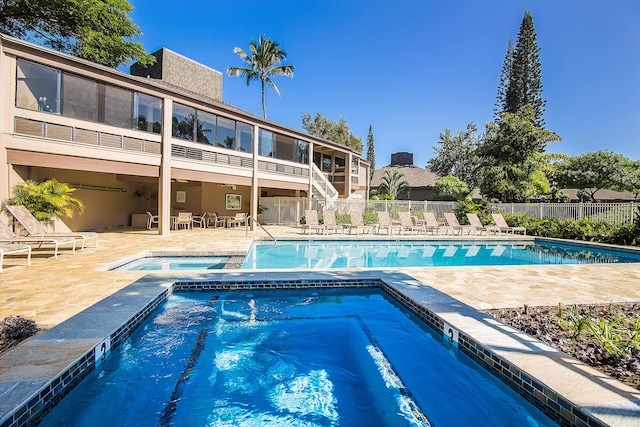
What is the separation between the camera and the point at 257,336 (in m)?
4.63

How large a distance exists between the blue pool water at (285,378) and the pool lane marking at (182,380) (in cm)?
1

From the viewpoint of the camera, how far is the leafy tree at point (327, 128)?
130ft

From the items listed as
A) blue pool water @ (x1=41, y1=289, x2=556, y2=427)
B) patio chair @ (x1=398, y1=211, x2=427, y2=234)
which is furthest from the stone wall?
blue pool water @ (x1=41, y1=289, x2=556, y2=427)

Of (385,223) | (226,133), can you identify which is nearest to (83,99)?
(226,133)

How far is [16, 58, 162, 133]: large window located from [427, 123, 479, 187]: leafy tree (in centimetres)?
3275

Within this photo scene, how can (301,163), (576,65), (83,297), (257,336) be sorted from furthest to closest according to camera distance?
1. (576,65)
2. (301,163)
3. (83,297)
4. (257,336)

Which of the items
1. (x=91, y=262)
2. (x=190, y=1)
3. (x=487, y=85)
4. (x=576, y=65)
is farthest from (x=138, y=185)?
(x=487, y=85)

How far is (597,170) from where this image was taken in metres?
30.9

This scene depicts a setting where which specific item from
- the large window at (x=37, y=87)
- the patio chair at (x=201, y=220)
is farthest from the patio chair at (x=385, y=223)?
the large window at (x=37, y=87)

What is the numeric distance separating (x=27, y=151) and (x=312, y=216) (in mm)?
10595

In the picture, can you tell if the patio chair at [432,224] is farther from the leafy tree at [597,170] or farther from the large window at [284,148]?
the leafy tree at [597,170]

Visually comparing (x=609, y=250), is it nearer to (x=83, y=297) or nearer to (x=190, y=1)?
(x=83, y=297)

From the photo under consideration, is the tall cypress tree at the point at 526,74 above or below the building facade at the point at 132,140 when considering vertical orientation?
above

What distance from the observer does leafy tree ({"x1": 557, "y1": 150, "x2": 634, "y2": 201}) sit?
98.1 ft
